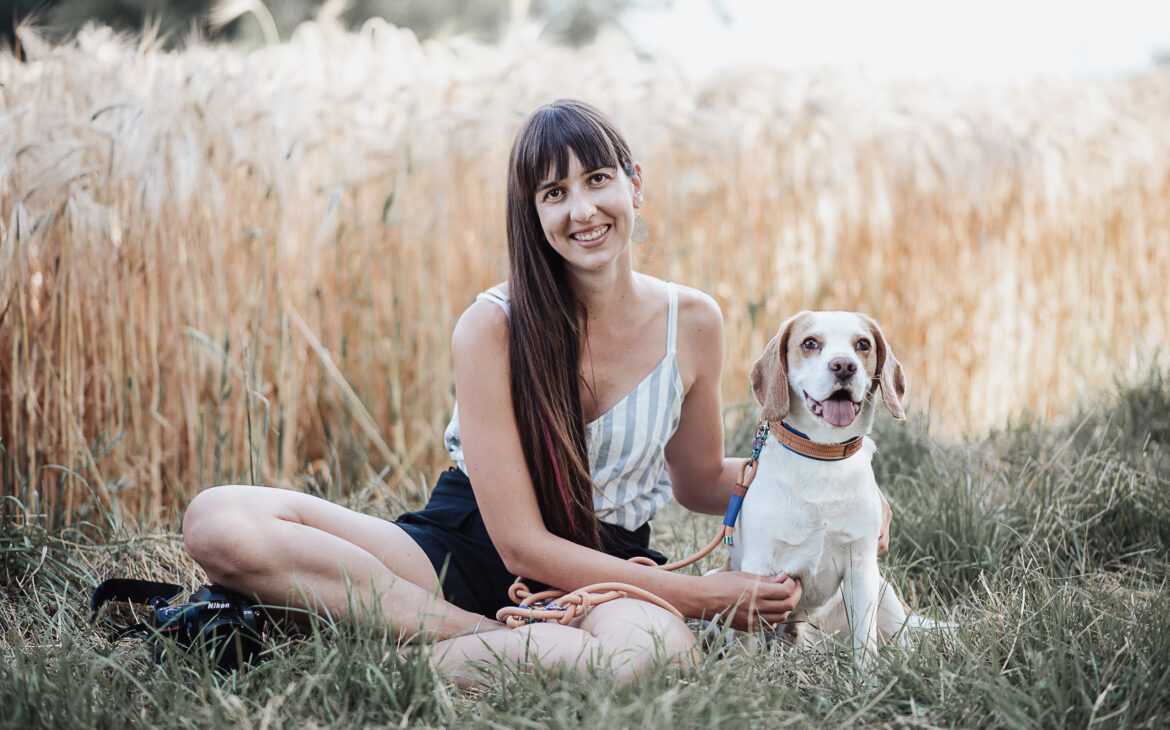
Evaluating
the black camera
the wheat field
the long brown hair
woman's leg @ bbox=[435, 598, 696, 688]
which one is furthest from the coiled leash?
the wheat field

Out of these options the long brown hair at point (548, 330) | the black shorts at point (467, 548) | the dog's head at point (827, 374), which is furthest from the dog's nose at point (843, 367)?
the black shorts at point (467, 548)

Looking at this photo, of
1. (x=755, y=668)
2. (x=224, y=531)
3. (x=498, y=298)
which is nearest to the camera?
(x=755, y=668)

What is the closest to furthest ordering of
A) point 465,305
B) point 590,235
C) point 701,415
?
1. point 590,235
2. point 701,415
3. point 465,305

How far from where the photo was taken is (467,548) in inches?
96.3

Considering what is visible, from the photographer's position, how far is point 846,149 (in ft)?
16.3

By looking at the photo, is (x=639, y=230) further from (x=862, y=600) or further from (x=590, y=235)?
(x=862, y=600)

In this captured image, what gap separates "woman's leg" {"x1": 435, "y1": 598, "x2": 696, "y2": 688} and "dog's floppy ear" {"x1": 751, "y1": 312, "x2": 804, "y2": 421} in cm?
54

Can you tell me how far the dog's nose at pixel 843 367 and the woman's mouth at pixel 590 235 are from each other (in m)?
0.62

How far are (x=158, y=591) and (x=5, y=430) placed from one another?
1097 mm

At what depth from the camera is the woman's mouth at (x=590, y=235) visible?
7.40 ft

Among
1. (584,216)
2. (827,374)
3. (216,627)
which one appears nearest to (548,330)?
(584,216)

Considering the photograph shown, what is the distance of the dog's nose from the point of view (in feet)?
6.86

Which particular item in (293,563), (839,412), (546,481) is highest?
(839,412)

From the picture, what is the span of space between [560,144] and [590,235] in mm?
225
